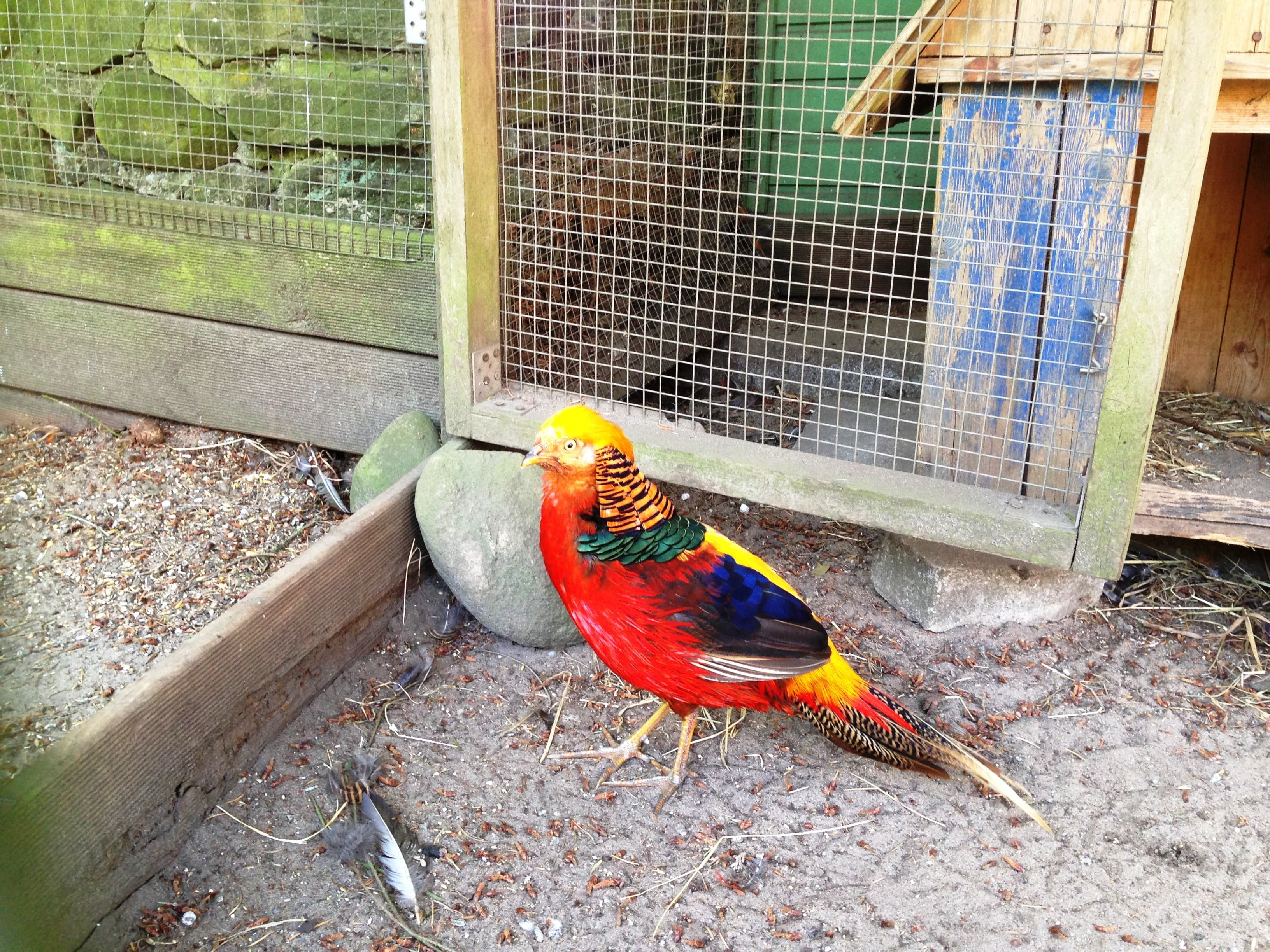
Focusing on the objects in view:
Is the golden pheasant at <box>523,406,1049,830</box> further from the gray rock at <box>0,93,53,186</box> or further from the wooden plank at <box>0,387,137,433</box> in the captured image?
the gray rock at <box>0,93,53,186</box>

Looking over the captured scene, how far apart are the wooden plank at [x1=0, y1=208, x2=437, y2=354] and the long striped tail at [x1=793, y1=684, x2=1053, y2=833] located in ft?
5.15

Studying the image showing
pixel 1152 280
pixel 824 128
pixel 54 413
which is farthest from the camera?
pixel 824 128

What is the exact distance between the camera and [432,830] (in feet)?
6.91

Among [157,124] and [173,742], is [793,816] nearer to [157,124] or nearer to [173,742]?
[173,742]

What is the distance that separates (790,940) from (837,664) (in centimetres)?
58

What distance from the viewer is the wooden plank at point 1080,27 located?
2109 millimetres

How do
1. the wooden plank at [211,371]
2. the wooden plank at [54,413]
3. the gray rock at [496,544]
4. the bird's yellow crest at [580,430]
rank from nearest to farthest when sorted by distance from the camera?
the bird's yellow crest at [580,430] → the gray rock at [496,544] → the wooden plank at [211,371] → the wooden plank at [54,413]

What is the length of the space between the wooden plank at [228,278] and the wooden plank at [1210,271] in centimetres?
228

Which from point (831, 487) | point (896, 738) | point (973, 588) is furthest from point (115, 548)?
point (973, 588)

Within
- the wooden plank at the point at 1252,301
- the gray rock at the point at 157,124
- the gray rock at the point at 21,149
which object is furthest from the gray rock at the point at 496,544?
the wooden plank at the point at 1252,301

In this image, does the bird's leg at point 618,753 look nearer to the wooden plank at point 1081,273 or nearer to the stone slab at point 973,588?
the stone slab at point 973,588

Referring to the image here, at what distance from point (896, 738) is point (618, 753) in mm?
606

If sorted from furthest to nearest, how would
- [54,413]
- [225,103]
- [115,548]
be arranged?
1. [54,413]
2. [225,103]
3. [115,548]

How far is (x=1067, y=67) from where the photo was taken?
7.10 ft
